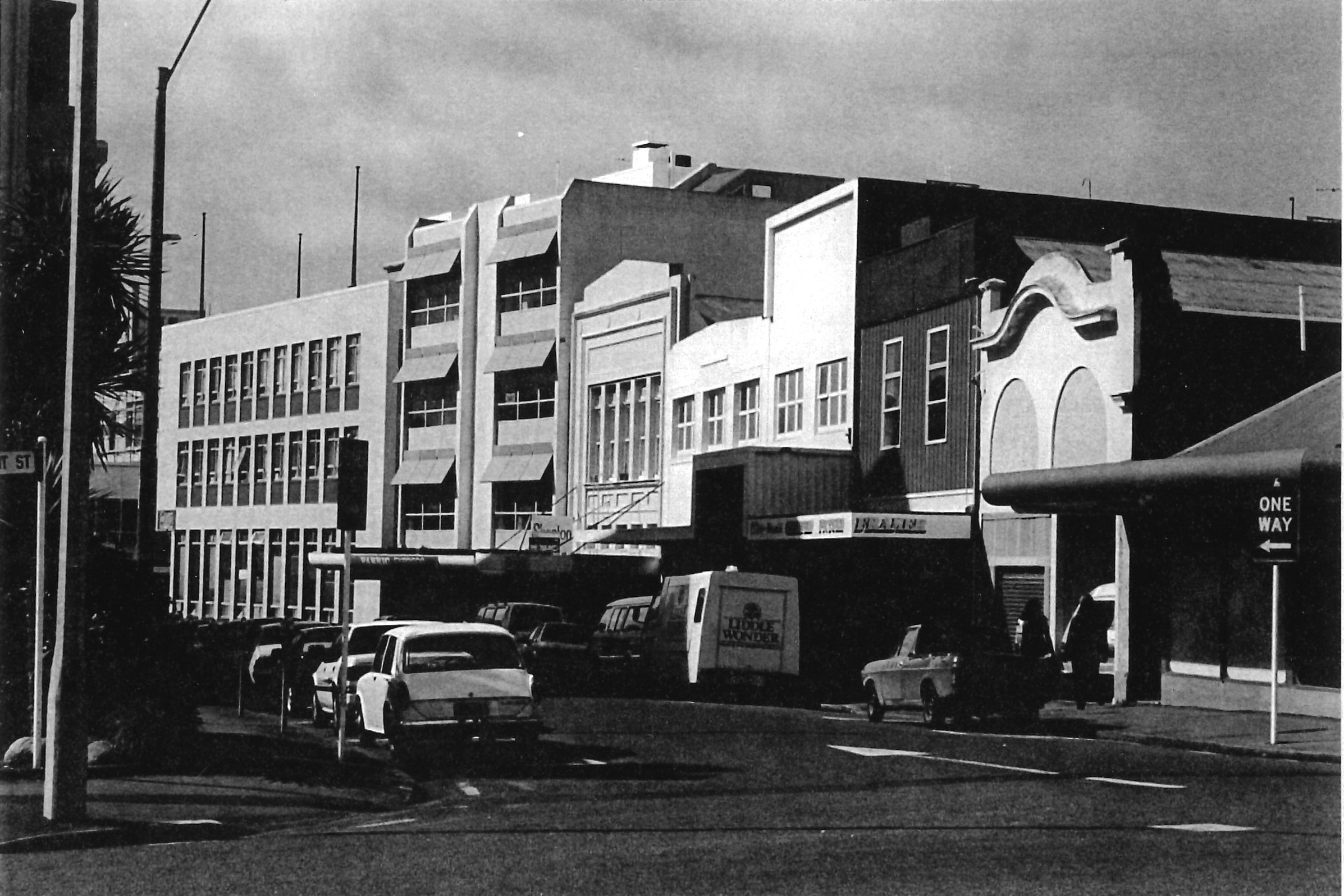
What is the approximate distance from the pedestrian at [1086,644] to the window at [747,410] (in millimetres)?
16173

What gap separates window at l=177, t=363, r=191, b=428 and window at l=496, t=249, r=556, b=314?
838 inches

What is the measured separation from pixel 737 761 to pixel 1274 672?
6.58 metres

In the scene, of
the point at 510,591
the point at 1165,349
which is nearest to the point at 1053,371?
the point at 1165,349

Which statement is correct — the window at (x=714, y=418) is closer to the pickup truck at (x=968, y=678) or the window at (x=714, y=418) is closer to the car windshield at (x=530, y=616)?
the car windshield at (x=530, y=616)

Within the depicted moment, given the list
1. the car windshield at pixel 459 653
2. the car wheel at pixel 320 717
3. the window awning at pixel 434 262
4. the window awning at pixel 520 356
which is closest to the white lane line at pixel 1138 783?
the car windshield at pixel 459 653

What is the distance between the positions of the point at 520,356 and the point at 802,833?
162 ft

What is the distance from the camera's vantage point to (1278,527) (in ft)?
71.8

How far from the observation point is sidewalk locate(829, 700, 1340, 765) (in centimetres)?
2156

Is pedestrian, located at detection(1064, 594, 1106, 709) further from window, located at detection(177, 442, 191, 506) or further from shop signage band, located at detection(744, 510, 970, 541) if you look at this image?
window, located at detection(177, 442, 191, 506)

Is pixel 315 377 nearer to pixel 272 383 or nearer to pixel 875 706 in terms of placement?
pixel 272 383

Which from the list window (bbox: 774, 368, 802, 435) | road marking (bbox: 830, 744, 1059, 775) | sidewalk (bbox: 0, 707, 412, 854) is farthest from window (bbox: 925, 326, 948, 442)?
sidewalk (bbox: 0, 707, 412, 854)

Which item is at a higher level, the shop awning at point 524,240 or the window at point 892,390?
the shop awning at point 524,240

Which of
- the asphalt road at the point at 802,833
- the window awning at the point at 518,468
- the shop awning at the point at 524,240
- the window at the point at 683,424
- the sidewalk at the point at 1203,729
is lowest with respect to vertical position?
the sidewalk at the point at 1203,729

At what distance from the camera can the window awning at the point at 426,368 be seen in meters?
66.7
